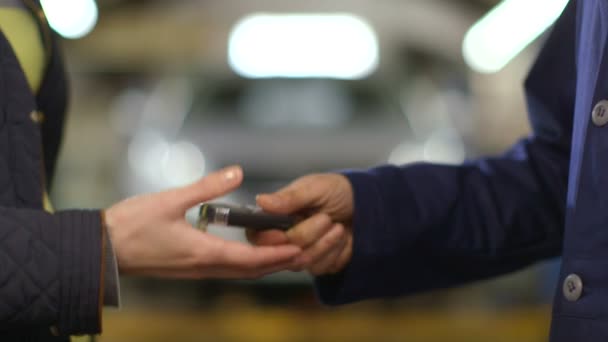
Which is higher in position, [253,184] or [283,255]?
[283,255]

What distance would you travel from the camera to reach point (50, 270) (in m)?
1.44

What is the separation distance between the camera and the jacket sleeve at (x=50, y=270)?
56.5 inches

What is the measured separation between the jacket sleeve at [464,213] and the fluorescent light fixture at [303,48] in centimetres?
440

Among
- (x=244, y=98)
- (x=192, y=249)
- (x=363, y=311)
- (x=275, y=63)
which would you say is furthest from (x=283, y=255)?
(x=275, y=63)

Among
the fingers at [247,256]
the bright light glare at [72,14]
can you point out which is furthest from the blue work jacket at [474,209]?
the bright light glare at [72,14]

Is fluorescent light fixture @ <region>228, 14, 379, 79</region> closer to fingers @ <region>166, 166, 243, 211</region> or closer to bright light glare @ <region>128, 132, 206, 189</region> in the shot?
bright light glare @ <region>128, 132, 206, 189</region>

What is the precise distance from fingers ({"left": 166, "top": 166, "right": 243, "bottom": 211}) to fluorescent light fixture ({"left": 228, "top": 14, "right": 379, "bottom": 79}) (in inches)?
191

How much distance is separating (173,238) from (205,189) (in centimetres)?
9

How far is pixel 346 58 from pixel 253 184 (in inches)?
94.3

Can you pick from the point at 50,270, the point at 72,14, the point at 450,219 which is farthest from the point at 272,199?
the point at 72,14

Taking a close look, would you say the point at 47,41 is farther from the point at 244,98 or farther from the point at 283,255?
the point at 244,98

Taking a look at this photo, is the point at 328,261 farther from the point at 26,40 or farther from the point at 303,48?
the point at 303,48

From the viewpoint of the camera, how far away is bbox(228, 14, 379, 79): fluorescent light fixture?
6.71 meters

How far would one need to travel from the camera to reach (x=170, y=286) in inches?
212
